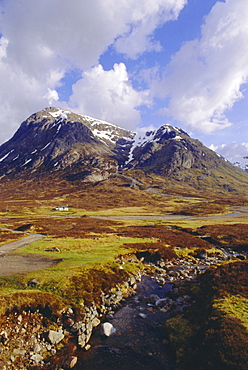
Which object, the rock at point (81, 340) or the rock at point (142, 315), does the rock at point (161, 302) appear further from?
the rock at point (81, 340)

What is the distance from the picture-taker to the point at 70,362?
15.8 m

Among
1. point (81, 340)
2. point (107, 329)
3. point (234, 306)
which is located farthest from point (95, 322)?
point (234, 306)

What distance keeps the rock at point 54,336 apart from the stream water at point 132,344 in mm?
2459

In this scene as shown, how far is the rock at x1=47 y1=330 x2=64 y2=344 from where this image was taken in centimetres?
1748

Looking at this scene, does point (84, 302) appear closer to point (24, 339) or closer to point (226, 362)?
point (24, 339)

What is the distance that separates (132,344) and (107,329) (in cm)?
277

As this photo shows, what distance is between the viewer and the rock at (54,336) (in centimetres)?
1748

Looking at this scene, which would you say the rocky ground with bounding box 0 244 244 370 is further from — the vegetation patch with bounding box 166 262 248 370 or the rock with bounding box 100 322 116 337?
the vegetation patch with bounding box 166 262 248 370

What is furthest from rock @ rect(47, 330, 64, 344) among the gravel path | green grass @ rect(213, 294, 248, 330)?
green grass @ rect(213, 294, 248, 330)

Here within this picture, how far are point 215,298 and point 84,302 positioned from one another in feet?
48.5

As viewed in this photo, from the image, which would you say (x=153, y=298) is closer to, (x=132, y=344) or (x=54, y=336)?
(x=132, y=344)

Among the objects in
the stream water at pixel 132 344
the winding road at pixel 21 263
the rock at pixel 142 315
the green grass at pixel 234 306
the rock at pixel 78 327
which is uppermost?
the green grass at pixel 234 306

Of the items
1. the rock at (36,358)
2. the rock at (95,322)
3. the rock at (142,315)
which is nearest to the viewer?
the rock at (36,358)

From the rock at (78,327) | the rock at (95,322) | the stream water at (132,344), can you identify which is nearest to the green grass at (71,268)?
the rock at (95,322)
